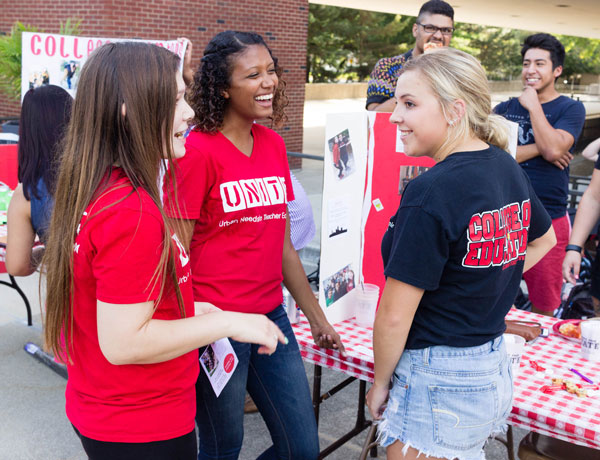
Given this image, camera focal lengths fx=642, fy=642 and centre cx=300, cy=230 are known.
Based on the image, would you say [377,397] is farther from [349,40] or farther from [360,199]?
[349,40]

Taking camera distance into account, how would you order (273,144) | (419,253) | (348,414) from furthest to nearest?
1. (348,414)
2. (273,144)
3. (419,253)

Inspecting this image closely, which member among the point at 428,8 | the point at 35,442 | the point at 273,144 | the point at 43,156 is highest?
the point at 428,8

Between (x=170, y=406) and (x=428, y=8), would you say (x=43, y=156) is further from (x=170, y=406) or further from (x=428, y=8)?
(x=428, y=8)

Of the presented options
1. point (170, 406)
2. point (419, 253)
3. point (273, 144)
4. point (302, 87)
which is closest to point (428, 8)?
point (273, 144)

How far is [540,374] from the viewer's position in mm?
2260

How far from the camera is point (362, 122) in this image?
2717mm

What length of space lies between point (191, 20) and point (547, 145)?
7931 mm

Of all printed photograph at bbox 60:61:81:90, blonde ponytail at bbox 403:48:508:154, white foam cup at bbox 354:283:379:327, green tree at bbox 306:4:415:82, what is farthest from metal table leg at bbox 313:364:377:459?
green tree at bbox 306:4:415:82

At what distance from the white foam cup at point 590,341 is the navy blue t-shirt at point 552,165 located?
4.67ft

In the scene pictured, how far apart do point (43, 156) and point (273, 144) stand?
1473mm

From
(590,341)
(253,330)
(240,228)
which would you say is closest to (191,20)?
(240,228)

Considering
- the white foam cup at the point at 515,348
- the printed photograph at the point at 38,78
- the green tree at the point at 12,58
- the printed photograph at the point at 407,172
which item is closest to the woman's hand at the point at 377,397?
the white foam cup at the point at 515,348

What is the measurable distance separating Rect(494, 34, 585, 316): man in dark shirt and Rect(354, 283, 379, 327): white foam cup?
1442mm

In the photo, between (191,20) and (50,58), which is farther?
(191,20)
